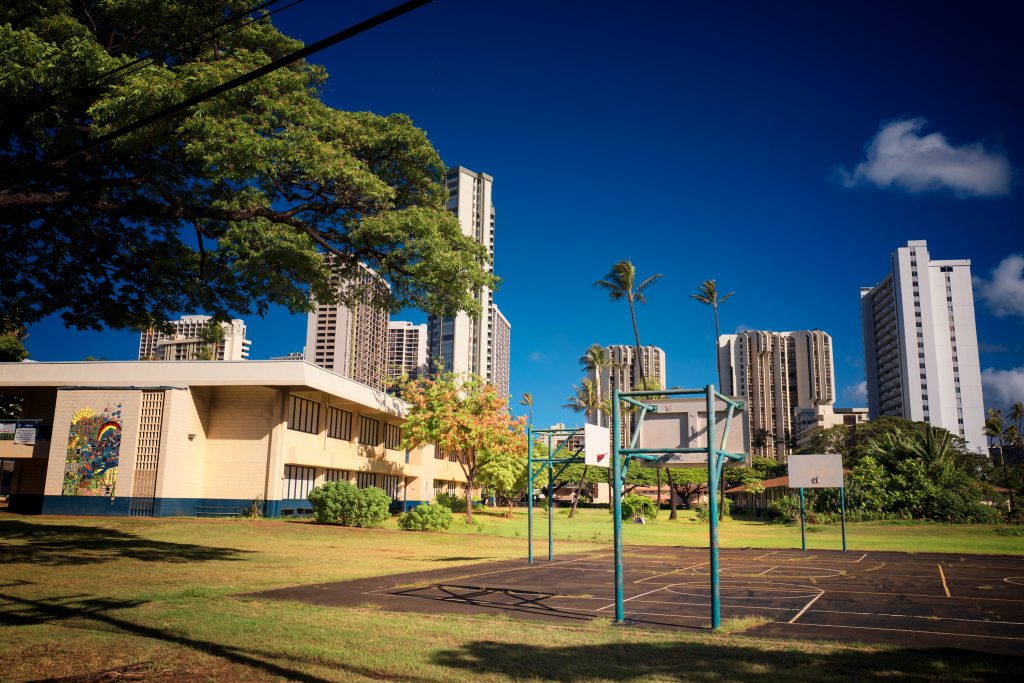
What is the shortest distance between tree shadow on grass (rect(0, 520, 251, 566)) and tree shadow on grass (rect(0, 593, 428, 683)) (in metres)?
6.70

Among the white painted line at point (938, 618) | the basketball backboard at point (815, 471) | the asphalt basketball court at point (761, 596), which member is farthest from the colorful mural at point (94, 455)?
the white painted line at point (938, 618)

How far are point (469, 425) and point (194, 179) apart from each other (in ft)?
94.4

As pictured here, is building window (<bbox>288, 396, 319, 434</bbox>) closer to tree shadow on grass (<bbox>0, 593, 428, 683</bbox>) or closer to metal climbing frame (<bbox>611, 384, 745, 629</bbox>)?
tree shadow on grass (<bbox>0, 593, 428, 683</bbox>)

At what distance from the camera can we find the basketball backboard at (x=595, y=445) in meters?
17.8

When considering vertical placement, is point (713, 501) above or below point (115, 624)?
above

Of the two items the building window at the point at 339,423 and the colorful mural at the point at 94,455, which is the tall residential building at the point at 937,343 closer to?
the building window at the point at 339,423

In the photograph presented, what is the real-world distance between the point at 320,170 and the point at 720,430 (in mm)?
9354

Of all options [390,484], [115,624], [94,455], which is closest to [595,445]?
[115,624]

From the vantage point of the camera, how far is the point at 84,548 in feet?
69.3

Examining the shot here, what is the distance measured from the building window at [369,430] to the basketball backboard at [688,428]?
1569 inches

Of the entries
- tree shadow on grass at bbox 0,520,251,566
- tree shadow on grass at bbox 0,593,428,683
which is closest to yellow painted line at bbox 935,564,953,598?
tree shadow on grass at bbox 0,593,428,683

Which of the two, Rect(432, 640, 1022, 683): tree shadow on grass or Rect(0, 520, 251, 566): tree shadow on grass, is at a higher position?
Rect(432, 640, 1022, 683): tree shadow on grass

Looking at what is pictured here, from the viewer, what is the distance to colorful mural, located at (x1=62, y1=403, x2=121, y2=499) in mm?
35156

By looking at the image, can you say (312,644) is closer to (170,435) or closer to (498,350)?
(170,435)
